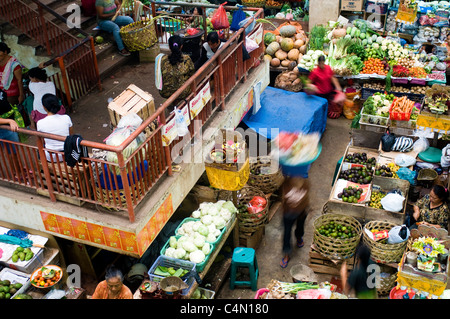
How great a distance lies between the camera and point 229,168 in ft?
23.6

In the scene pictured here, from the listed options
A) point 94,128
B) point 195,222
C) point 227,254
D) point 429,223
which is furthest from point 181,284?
point 429,223

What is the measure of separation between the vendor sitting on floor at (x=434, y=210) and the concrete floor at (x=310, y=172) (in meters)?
1.72

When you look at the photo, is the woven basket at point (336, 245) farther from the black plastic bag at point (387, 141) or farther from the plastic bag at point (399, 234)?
the black plastic bag at point (387, 141)

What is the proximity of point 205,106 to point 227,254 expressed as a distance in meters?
2.41

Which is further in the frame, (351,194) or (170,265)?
(351,194)

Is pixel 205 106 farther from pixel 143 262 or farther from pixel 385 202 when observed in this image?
pixel 385 202

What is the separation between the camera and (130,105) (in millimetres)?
6484

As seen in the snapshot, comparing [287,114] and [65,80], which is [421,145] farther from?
[65,80]

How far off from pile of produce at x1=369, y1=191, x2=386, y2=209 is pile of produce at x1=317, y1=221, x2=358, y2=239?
0.63 m

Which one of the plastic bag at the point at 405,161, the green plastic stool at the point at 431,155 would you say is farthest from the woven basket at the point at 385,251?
the green plastic stool at the point at 431,155

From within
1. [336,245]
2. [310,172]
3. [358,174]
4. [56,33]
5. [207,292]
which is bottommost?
[310,172]

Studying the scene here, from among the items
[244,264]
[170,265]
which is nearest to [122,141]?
[170,265]

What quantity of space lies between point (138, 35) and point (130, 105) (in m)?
3.39

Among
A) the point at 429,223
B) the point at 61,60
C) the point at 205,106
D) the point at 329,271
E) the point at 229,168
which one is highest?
the point at 61,60
